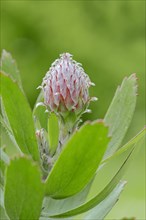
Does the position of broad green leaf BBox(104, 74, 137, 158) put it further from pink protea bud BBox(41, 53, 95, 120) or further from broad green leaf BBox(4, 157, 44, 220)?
broad green leaf BBox(4, 157, 44, 220)

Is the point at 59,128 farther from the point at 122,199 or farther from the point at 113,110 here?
the point at 122,199

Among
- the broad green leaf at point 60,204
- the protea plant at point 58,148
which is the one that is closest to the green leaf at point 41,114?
the protea plant at point 58,148

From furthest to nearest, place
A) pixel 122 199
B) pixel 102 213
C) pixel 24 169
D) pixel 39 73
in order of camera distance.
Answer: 1. pixel 39 73
2. pixel 122 199
3. pixel 102 213
4. pixel 24 169

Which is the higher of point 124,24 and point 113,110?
point 124,24

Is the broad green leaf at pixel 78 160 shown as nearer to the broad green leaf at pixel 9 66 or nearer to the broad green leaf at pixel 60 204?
the broad green leaf at pixel 60 204

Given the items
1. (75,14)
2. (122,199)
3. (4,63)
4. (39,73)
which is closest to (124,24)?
(75,14)

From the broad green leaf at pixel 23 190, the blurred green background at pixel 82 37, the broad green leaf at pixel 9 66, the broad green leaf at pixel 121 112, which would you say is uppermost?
the blurred green background at pixel 82 37

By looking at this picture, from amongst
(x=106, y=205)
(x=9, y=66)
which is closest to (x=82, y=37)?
(x=9, y=66)
